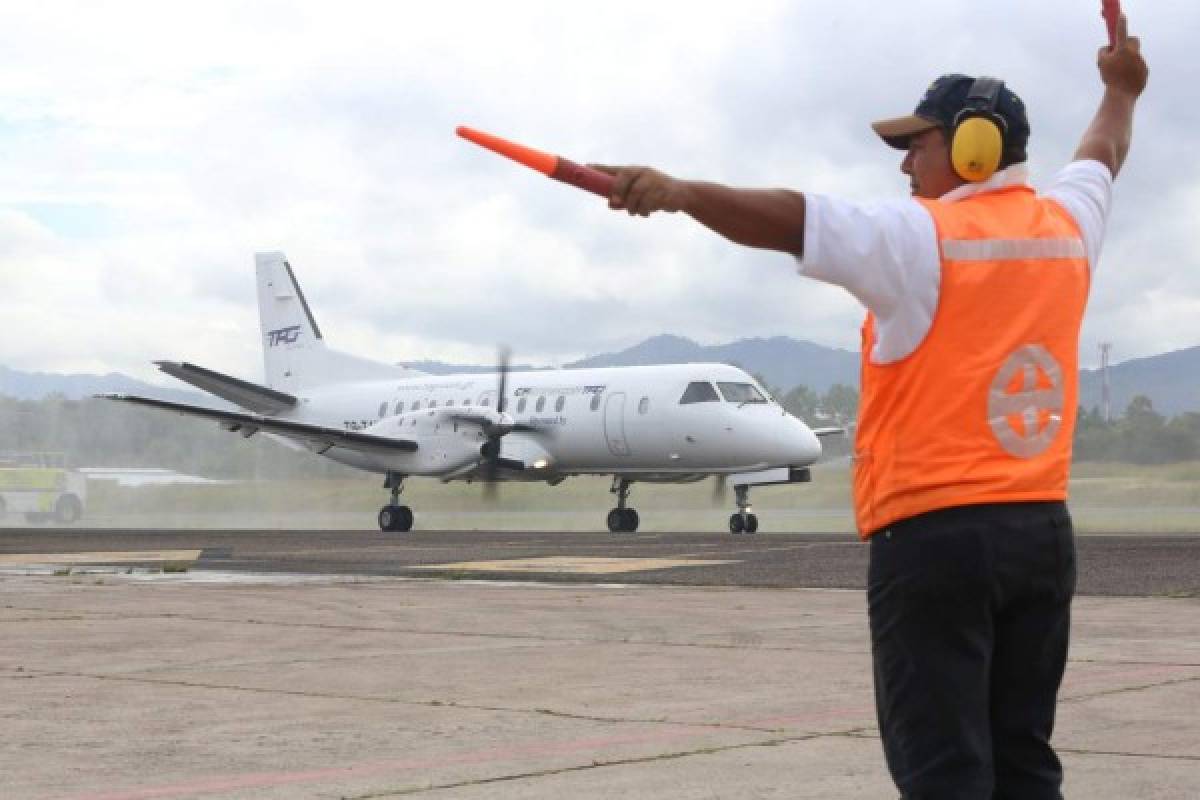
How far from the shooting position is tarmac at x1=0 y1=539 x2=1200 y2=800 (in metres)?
5.89

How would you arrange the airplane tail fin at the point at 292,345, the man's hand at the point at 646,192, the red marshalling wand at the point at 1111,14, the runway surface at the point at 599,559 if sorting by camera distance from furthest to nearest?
1. the airplane tail fin at the point at 292,345
2. the runway surface at the point at 599,559
3. the red marshalling wand at the point at 1111,14
4. the man's hand at the point at 646,192

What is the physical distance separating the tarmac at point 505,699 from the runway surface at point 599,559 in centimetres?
242

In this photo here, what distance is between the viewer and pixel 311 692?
822 centimetres

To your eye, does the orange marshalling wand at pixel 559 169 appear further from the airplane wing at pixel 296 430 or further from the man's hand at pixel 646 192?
the airplane wing at pixel 296 430

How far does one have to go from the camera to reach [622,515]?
3675 centimetres

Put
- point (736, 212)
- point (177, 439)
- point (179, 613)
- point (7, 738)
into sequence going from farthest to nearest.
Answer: point (177, 439) < point (179, 613) < point (7, 738) < point (736, 212)

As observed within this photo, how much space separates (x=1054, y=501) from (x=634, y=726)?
3.71m

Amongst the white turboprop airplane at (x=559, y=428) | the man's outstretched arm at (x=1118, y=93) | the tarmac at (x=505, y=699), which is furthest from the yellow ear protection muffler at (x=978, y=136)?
the white turboprop airplane at (x=559, y=428)

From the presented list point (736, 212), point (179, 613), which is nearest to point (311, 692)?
point (179, 613)

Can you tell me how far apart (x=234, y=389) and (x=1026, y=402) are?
1533 inches

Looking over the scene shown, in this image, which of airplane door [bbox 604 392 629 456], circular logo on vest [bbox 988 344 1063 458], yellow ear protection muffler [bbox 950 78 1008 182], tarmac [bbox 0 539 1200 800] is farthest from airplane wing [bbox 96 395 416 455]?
circular logo on vest [bbox 988 344 1063 458]

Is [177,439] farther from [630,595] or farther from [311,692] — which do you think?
[311,692]

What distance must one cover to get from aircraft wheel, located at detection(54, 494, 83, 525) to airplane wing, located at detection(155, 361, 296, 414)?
1544 cm

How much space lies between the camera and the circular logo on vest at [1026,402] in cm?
353
